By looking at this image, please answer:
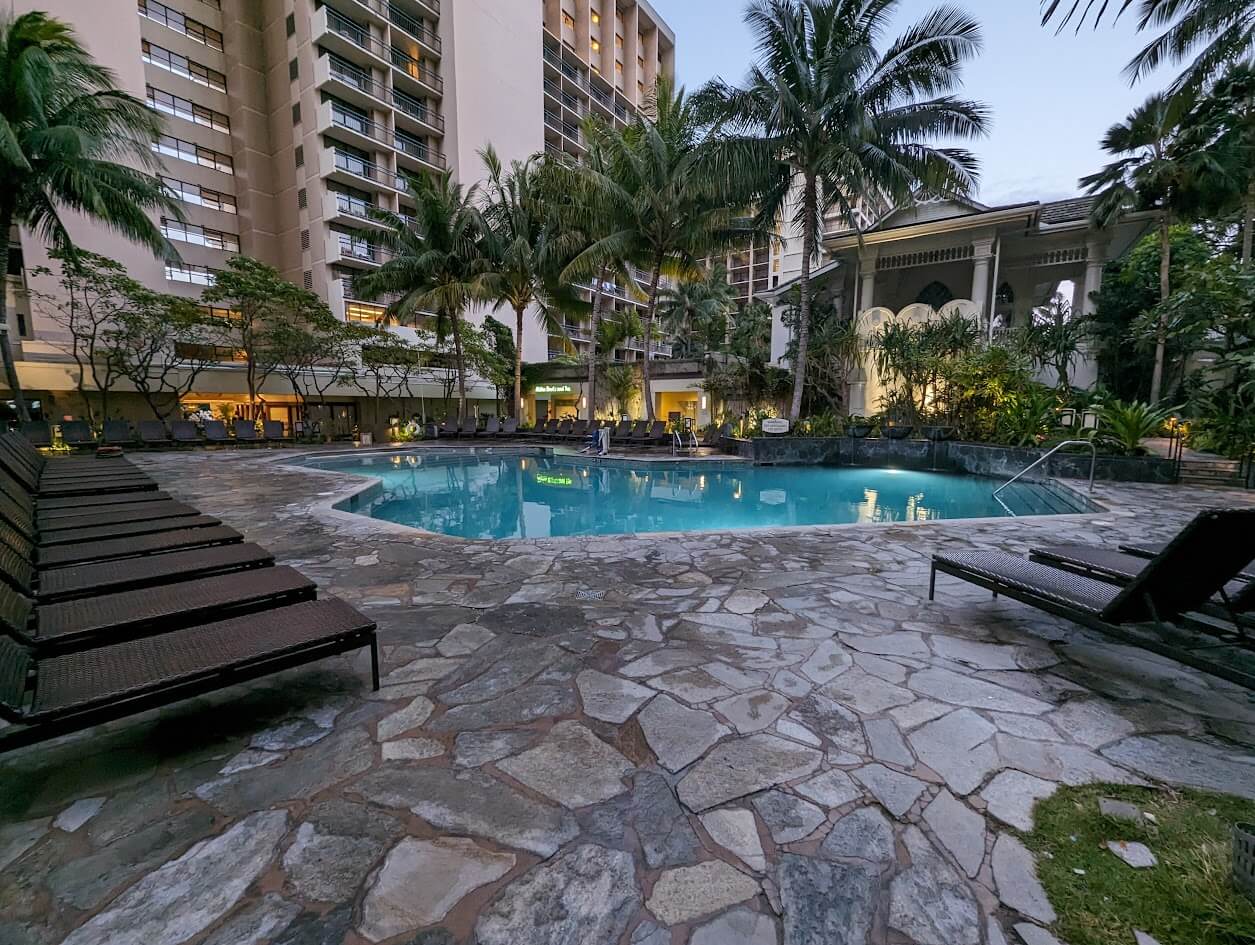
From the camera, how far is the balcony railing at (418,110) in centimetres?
2728

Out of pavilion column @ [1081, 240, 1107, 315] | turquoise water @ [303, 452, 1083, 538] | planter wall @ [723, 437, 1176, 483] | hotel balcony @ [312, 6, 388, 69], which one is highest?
hotel balcony @ [312, 6, 388, 69]

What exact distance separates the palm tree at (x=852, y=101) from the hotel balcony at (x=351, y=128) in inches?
787

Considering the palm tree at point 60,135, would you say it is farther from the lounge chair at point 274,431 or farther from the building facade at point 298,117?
the building facade at point 298,117

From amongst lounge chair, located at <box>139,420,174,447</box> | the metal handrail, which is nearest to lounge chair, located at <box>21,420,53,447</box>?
lounge chair, located at <box>139,420,174,447</box>

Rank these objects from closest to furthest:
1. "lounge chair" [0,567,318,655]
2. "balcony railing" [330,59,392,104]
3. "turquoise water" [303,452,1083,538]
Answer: "lounge chair" [0,567,318,655] → "turquoise water" [303,452,1083,538] → "balcony railing" [330,59,392,104]

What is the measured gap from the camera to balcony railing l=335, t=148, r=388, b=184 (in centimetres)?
2447

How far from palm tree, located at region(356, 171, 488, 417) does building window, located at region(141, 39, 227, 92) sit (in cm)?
1404

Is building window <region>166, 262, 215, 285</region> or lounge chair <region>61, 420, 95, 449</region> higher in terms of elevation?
building window <region>166, 262, 215, 285</region>

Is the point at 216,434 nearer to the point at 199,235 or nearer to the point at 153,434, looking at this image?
the point at 153,434

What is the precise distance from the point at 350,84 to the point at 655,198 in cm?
1954

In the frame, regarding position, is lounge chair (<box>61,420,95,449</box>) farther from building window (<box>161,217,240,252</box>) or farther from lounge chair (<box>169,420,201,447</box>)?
building window (<box>161,217,240,252</box>)

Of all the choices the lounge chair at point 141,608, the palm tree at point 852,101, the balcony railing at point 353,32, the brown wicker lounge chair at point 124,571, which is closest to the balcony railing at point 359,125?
the balcony railing at point 353,32

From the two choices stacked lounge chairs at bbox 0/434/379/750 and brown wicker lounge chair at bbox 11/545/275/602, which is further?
brown wicker lounge chair at bbox 11/545/275/602

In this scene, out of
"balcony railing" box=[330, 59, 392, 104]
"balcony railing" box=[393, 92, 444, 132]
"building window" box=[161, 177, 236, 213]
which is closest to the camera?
"building window" box=[161, 177, 236, 213]
